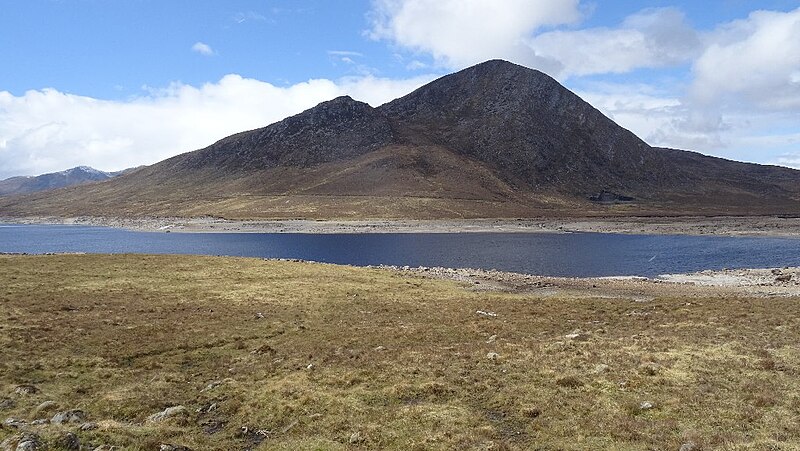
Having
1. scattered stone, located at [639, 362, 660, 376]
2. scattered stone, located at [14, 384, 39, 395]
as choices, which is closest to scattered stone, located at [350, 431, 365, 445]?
scattered stone, located at [639, 362, 660, 376]

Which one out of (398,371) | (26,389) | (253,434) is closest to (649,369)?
(398,371)

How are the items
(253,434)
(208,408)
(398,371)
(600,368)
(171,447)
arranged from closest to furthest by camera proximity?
(171,447)
(253,434)
(208,408)
(600,368)
(398,371)

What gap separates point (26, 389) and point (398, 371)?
14.8 metres

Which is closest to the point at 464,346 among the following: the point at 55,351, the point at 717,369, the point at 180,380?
the point at 717,369

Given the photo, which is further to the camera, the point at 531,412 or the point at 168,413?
the point at 168,413

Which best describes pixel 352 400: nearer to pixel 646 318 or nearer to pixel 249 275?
pixel 646 318

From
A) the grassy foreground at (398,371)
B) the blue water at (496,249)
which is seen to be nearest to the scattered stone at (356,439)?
the grassy foreground at (398,371)

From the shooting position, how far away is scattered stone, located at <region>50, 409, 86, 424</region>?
16578 millimetres

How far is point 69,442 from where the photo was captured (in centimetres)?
1412

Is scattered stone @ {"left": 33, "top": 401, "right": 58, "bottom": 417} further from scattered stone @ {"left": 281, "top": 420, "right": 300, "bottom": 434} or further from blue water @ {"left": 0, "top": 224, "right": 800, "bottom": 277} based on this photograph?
blue water @ {"left": 0, "top": 224, "right": 800, "bottom": 277}

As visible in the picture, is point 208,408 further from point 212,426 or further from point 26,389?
point 26,389

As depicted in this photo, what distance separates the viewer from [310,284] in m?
47.4

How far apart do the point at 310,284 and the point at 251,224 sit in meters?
152

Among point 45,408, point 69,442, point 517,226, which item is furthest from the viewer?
point 517,226
